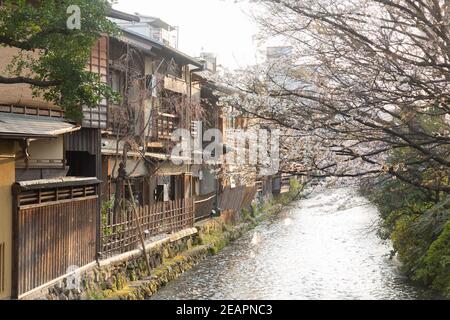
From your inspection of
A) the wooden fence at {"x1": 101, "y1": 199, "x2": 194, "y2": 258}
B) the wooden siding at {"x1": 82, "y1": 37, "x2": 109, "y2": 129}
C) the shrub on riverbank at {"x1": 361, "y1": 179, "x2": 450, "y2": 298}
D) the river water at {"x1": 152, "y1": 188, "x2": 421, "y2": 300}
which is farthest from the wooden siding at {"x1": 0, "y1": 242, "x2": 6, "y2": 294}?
the shrub on riverbank at {"x1": 361, "y1": 179, "x2": 450, "y2": 298}

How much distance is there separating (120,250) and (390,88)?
32.5 ft

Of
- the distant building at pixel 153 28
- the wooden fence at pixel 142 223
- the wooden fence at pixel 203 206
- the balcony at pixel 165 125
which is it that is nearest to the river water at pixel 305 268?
the wooden fence at pixel 142 223

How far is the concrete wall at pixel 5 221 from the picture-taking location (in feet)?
35.2

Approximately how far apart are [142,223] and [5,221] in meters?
8.45

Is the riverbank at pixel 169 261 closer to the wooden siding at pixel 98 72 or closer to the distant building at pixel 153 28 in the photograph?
the wooden siding at pixel 98 72

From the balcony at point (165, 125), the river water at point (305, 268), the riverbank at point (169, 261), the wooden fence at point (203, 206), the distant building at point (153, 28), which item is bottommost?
the river water at point (305, 268)

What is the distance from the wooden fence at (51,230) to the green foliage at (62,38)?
2150 mm

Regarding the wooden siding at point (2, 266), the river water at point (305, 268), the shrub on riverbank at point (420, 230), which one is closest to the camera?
the wooden siding at point (2, 266)

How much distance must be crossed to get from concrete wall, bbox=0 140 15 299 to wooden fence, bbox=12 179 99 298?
0.11 meters

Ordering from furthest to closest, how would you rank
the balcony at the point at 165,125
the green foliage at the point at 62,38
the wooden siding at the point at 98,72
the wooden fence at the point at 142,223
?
the balcony at the point at 165,125 < the wooden fence at the point at 142,223 < the wooden siding at the point at 98,72 < the green foliage at the point at 62,38

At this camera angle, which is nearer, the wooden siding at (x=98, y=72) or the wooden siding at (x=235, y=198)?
the wooden siding at (x=98, y=72)
